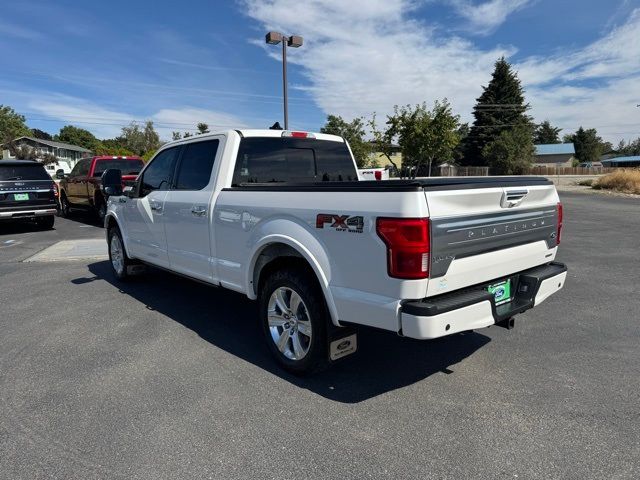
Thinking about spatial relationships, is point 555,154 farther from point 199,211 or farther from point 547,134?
point 199,211

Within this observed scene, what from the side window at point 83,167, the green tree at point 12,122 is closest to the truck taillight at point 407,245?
the side window at point 83,167

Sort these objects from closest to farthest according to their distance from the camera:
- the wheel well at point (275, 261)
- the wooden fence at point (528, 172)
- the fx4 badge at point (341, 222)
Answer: the fx4 badge at point (341, 222), the wheel well at point (275, 261), the wooden fence at point (528, 172)

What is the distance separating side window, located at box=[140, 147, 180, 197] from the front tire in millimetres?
2119

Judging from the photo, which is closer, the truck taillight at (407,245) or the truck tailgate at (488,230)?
the truck taillight at (407,245)

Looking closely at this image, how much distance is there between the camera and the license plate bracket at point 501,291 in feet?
10.6

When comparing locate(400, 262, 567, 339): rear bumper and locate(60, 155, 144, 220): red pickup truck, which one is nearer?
locate(400, 262, 567, 339): rear bumper

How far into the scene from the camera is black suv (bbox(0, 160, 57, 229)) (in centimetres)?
1195

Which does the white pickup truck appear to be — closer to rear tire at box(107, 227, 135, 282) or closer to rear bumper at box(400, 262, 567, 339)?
rear bumper at box(400, 262, 567, 339)

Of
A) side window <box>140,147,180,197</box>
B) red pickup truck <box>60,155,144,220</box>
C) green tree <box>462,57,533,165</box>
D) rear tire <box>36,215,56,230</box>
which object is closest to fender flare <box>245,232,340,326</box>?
side window <box>140,147,180,197</box>

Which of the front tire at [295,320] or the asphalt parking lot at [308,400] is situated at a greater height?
the front tire at [295,320]

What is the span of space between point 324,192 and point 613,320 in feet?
12.1

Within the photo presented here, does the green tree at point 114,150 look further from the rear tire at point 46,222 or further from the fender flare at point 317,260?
the fender flare at point 317,260

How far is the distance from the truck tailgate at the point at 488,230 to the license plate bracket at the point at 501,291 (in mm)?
60

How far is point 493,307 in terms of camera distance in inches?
123
